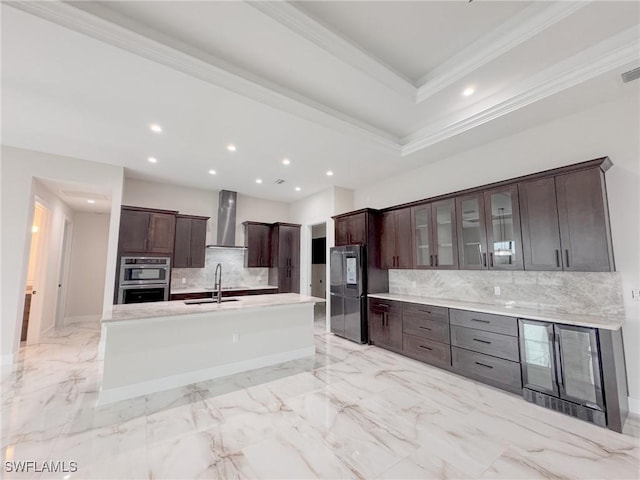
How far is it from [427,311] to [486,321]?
2.54ft

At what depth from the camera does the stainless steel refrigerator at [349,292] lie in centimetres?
485

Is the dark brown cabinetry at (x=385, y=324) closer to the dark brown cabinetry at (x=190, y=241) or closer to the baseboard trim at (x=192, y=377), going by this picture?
the baseboard trim at (x=192, y=377)

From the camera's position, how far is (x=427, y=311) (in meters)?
3.80

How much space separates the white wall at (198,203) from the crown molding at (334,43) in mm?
4673

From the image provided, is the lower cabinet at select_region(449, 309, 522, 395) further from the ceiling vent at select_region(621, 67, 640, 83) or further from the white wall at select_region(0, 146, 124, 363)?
the white wall at select_region(0, 146, 124, 363)

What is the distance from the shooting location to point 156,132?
11.9ft

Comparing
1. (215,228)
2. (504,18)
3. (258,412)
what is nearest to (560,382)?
(258,412)

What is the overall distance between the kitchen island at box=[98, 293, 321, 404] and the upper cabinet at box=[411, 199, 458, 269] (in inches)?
78.3

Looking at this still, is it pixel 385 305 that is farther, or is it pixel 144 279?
pixel 144 279

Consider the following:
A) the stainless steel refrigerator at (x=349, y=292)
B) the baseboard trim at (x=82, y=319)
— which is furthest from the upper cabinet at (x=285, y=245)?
the baseboard trim at (x=82, y=319)

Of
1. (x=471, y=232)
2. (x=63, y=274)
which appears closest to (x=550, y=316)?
(x=471, y=232)

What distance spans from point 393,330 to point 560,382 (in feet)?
6.75

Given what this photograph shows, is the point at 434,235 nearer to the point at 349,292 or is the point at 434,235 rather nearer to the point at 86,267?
the point at 349,292

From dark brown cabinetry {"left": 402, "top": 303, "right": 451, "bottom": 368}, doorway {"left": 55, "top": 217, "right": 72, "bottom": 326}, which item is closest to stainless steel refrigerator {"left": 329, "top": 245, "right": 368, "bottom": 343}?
dark brown cabinetry {"left": 402, "top": 303, "right": 451, "bottom": 368}
